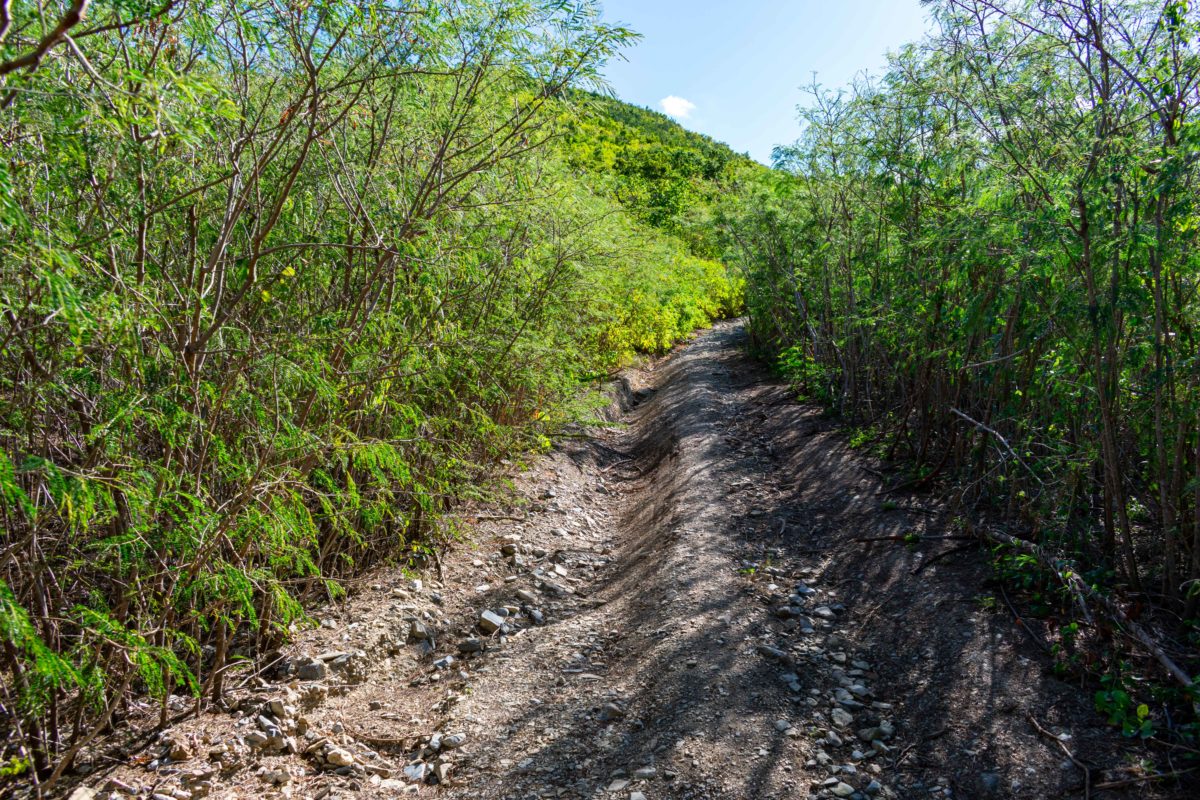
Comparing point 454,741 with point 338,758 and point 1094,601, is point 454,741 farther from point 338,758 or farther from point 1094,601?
point 1094,601

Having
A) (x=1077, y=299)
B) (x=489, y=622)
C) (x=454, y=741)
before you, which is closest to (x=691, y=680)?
(x=454, y=741)

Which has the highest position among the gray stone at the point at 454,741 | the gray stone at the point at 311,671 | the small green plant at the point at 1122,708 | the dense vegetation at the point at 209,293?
the dense vegetation at the point at 209,293

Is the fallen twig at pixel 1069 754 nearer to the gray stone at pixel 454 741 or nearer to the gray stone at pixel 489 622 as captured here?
the gray stone at pixel 454 741

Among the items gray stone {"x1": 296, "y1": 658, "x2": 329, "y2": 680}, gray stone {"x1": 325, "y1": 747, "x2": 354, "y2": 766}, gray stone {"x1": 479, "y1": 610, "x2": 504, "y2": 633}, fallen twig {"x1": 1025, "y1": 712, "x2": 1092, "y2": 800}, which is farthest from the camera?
gray stone {"x1": 479, "y1": 610, "x2": 504, "y2": 633}

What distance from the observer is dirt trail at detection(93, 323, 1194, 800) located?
8.31ft

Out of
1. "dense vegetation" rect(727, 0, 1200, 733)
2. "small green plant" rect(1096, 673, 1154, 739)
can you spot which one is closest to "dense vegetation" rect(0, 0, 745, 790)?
"dense vegetation" rect(727, 0, 1200, 733)

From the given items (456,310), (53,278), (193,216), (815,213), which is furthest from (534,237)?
(815,213)

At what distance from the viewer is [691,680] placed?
122 inches

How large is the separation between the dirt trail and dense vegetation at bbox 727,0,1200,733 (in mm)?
368

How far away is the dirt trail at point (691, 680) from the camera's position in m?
2.53

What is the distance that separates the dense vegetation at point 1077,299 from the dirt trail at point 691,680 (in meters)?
0.37

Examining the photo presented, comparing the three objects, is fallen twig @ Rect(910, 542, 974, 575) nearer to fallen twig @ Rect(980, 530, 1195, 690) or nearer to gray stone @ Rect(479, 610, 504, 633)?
fallen twig @ Rect(980, 530, 1195, 690)

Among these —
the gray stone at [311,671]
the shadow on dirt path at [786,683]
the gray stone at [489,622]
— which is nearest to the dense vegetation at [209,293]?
the gray stone at [311,671]

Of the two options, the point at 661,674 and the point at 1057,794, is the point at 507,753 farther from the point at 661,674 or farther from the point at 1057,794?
the point at 1057,794
